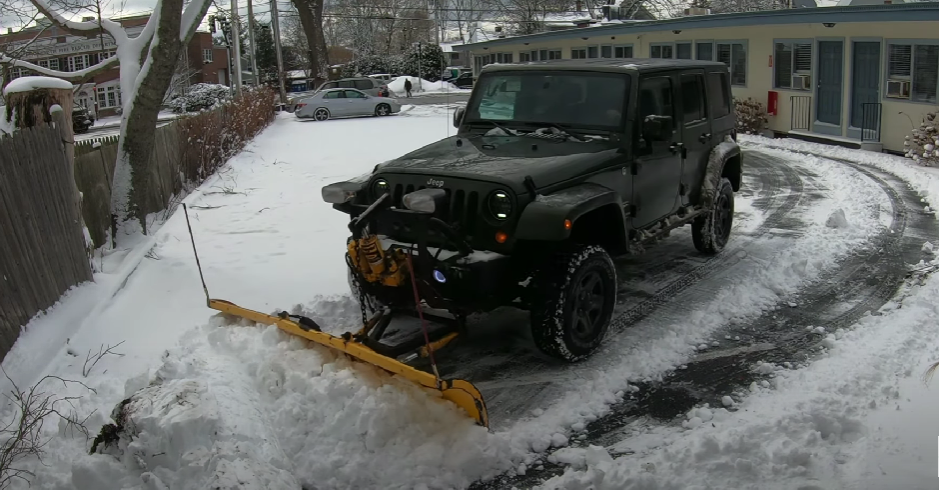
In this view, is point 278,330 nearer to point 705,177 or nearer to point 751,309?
point 751,309

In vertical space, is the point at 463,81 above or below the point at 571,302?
above

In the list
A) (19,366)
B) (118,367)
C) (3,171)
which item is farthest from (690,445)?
(3,171)

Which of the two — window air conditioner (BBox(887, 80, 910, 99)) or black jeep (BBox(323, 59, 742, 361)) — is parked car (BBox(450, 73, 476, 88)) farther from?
black jeep (BBox(323, 59, 742, 361))

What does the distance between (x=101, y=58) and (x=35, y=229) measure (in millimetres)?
26695

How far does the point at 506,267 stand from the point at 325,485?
1815 mm

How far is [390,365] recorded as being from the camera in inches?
175

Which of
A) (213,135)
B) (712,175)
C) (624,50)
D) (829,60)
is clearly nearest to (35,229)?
(712,175)

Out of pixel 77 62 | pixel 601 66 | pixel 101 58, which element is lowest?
pixel 601 66

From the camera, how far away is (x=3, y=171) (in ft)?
17.5

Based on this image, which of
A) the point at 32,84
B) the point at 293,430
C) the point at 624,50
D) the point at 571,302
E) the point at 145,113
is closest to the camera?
the point at 293,430

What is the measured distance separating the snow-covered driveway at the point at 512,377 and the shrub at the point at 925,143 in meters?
5.31

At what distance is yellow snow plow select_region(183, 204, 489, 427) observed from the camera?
166 inches

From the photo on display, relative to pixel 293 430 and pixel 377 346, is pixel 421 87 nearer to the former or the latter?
pixel 377 346

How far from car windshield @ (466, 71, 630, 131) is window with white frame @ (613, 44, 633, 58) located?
19.6 meters
